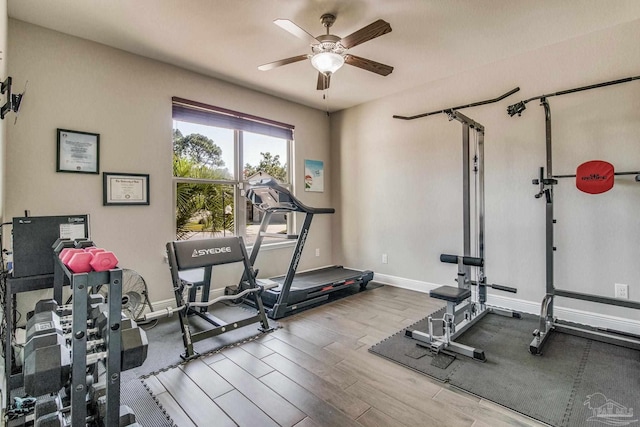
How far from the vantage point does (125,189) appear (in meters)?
3.12

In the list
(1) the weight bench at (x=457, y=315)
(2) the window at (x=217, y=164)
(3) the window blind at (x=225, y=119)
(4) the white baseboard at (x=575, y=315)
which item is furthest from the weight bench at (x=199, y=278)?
(4) the white baseboard at (x=575, y=315)

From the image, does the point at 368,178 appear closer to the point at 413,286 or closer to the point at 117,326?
the point at 413,286

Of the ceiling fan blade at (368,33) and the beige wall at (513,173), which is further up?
the ceiling fan blade at (368,33)

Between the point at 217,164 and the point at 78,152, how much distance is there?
54.4 inches

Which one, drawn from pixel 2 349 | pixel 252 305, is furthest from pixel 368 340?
pixel 2 349

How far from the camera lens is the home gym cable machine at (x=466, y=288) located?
97.0 inches

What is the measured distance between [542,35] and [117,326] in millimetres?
3838

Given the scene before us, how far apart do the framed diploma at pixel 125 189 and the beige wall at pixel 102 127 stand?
50 millimetres

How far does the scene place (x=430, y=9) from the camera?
246 centimetres

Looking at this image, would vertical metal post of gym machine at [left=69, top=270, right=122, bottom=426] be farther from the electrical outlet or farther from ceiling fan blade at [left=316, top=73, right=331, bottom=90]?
the electrical outlet

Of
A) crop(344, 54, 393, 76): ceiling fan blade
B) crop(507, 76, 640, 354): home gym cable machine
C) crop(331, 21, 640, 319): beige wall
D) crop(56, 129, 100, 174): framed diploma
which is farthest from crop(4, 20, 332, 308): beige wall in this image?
crop(507, 76, 640, 354): home gym cable machine

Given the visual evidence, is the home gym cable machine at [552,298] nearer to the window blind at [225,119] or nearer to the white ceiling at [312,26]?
the white ceiling at [312,26]

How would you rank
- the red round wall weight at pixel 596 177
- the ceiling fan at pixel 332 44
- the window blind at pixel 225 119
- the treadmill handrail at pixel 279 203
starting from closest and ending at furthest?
the ceiling fan at pixel 332 44
the red round wall weight at pixel 596 177
the treadmill handrail at pixel 279 203
the window blind at pixel 225 119

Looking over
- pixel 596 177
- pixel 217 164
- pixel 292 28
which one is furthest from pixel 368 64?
pixel 217 164
